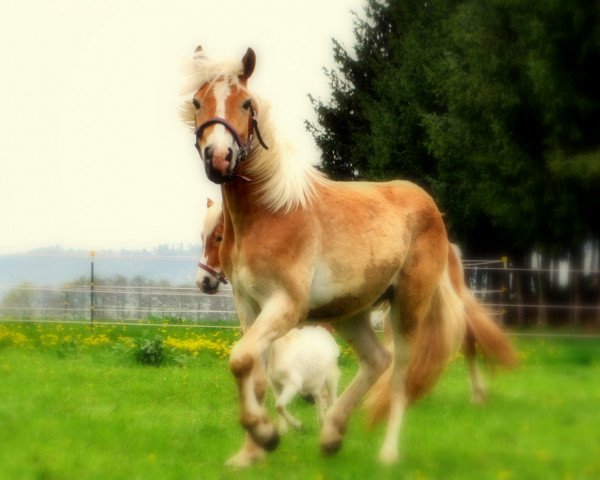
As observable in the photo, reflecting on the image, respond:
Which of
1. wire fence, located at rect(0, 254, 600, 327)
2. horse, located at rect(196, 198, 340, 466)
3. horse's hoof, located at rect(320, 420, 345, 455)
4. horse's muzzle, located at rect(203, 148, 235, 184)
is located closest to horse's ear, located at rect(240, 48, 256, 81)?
horse's muzzle, located at rect(203, 148, 235, 184)

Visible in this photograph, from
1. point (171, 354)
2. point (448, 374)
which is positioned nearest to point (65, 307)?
point (171, 354)

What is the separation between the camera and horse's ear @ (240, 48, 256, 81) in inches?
275

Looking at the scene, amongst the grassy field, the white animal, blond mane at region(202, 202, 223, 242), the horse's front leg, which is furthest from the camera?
blond mane at region(202, 202, 223, 242)

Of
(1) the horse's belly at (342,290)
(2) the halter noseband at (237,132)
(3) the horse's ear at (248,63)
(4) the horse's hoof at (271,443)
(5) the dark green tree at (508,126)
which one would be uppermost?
(5) the dark green tree at (508,126)

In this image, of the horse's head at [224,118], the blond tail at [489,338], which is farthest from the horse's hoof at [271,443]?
the blond tail at [489,338]

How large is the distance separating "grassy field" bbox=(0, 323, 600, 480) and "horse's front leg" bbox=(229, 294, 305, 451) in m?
0.28

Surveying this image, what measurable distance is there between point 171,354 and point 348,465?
8.53m

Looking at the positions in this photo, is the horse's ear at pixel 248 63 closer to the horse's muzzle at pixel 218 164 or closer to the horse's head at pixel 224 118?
the horse's head at pixel 224 118

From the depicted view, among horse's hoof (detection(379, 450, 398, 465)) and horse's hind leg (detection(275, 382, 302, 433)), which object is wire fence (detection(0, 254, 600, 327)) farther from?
horse's hoof (detection(379, 450, 398, 465))

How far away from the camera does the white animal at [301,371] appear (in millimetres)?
9266

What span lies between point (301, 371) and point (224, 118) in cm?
330

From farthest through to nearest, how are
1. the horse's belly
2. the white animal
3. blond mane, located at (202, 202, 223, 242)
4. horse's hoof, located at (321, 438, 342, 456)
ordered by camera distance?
blond mane, located at (202, 202, 223, 242) < the white animal < horse's hoof, located at (321, 438, 342, 456) < the horse's belly

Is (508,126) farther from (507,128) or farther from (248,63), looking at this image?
(248,63)

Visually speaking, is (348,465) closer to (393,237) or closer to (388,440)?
(388,440)
